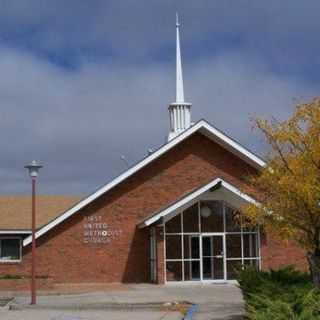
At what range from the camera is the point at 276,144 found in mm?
18406

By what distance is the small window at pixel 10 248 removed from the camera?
36.7m

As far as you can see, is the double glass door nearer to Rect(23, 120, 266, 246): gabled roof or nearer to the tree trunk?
Rect(23, 120, 266, 246): gabled roof

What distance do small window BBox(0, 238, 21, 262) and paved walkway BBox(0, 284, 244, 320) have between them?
751 centimetres

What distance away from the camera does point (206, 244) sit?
114ft

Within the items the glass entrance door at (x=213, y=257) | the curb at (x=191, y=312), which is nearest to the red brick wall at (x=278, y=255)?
the glass entrance door at (x=213, y=257)

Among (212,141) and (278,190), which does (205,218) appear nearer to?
(212,141)

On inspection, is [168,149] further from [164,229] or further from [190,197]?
[164,229]

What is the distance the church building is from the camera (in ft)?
113

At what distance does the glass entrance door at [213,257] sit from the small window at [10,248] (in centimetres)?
886

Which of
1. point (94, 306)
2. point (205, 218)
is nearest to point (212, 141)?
point (205, 218)

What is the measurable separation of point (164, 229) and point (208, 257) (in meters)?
2.38

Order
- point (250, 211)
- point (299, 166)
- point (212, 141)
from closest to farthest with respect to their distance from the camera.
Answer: point (299, 166), point (250, 211), point (212, 141)

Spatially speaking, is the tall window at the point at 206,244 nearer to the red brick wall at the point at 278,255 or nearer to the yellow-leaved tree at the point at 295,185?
the red brick wall at the point at 278,255

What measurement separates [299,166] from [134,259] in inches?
767
